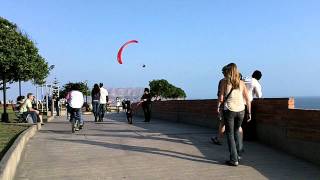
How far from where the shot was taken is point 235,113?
8.59m

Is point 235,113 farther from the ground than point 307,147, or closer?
farther from the ground

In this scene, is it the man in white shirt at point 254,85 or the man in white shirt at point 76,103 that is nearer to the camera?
the man in white shirt at point 254,85

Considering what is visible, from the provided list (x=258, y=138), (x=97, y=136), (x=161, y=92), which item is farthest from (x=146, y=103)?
(x=161, y=92)

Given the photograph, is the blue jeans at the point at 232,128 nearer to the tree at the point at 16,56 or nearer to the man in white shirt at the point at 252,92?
the man in white shirt at the point at 252,92

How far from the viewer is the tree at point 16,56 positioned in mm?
25141

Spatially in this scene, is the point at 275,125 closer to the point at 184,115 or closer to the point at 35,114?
the point at 184,115

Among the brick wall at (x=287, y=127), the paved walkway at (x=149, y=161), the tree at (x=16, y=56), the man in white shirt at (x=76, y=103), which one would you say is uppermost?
the tree at (x=16, y=56)

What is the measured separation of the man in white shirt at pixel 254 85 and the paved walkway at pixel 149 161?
1148mm

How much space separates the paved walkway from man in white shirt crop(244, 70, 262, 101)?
1.15 metres

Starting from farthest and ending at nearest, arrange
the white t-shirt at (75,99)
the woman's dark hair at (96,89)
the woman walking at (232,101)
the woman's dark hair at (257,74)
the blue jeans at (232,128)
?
the woman's dark hair at (96,89), the white t-shirt at (75,99), the woman's dark hair at (257,74), the woman walking at (232,101), the blue jeans at (232,128)

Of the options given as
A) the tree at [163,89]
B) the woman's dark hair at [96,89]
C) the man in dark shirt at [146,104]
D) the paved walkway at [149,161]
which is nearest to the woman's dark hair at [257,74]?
the paved walkway at [149,161]

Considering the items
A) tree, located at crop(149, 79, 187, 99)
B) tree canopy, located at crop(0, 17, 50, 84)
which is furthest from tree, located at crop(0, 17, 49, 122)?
tree, located at crop(149, 79, 187, 99)

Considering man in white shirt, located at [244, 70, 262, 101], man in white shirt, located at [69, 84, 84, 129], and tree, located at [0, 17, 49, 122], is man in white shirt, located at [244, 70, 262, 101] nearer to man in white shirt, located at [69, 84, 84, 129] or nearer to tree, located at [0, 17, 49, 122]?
man in white shirt, located at [69, 84, 84, 129]

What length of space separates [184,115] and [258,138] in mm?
7578
